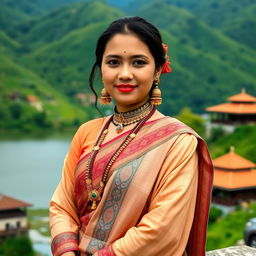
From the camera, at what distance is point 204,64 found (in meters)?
79.7

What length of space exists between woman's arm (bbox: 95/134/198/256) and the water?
26406mm

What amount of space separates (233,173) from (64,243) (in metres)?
20.7

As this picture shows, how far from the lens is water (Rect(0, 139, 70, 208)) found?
30000 millimetres

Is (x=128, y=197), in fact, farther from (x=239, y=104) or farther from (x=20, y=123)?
(x=20, y=123)

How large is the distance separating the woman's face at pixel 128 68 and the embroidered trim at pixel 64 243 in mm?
713

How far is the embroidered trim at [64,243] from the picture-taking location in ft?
8.03

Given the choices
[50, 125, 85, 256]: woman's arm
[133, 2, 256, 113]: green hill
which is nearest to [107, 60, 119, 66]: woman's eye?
[50, 125, 85, 256]: woman's arm

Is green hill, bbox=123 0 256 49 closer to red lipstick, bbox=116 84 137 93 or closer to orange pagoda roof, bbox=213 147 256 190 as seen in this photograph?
orange pagoda roof, bbox=213 147 256 190

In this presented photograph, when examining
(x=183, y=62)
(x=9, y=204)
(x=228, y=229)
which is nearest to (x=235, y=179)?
(x=228, y=229)

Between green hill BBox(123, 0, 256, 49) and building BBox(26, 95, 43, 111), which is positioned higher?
green hill BBox(123, 0, 256, 49)

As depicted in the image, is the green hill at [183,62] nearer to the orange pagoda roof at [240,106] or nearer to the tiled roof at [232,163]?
the orange pagoda roof at [240,106]

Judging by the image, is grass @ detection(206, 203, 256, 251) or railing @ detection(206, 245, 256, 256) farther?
grass @ detection(206, 203, 256, 251)

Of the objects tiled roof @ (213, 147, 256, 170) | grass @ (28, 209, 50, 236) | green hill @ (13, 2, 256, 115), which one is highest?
green hill @ (13, 2, 256, 115)

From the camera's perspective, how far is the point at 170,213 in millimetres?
2242
